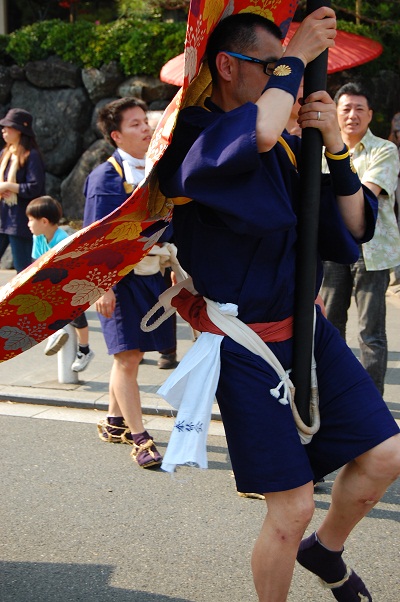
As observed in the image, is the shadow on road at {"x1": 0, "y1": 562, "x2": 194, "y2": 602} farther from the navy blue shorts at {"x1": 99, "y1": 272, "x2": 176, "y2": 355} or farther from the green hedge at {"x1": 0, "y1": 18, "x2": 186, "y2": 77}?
the green hedge at {"x1": 0, "y1": 18, "x2": 186, "y2": 77}

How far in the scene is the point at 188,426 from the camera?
240 centimetres

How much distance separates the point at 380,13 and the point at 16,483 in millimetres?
9835

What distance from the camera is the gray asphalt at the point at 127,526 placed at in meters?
3.07

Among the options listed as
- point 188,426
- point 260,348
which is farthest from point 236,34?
point 188,426

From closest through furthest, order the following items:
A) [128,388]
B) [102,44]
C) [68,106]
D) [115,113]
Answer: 1. [128,388]
2. [115,113]
3. [102,44]
4. [68,106]

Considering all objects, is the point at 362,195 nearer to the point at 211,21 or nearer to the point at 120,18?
the point at 211,21

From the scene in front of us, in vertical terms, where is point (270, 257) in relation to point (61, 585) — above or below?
above

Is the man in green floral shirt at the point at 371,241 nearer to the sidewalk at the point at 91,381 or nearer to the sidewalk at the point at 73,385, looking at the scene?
the sidewalk at the point at 91,381

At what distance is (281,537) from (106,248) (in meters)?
1.03

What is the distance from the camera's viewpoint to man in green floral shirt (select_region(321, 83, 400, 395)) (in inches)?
192

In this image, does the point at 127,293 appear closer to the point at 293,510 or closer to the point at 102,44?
the point at 293,510

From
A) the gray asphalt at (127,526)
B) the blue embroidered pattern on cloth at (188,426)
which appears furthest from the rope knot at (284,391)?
the gray asphalt at (127,526)

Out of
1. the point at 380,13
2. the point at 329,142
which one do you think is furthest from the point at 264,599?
the point at 380,13

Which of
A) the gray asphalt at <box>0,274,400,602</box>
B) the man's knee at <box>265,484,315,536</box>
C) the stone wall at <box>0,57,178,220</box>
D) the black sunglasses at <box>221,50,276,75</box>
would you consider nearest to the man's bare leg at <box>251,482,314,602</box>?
the man's knee at <box>265,484,315,536</box>
